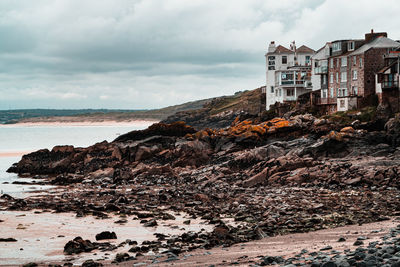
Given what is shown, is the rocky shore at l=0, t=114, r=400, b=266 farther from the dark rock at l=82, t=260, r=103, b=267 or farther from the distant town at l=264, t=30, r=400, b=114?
the distant town at l=264, t=30, r=400, b=114

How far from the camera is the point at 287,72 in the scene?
7638 centimetres

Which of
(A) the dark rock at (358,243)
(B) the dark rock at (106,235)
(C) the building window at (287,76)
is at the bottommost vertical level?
(B) the dark rock at (106,235)

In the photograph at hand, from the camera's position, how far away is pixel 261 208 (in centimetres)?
2419

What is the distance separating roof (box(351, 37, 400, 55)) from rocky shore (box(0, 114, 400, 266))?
15226 millimetres

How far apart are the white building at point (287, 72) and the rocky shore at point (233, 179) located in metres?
17.8

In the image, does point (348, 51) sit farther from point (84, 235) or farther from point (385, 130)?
point (84, 235)

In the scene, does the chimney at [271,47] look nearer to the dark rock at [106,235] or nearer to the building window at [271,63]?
the building window at [271,63]

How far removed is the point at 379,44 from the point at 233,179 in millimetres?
32270

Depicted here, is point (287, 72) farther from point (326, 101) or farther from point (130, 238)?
point (130, 238)

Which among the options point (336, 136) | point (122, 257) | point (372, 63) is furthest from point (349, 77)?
point (122, 257)

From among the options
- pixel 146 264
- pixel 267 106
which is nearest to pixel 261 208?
pixel 146 264

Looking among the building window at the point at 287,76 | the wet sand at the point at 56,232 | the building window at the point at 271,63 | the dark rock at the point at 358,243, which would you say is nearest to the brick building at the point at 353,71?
the building window at the point at 287,76

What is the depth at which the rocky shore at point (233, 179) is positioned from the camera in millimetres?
20666

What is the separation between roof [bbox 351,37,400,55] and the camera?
5878cm
